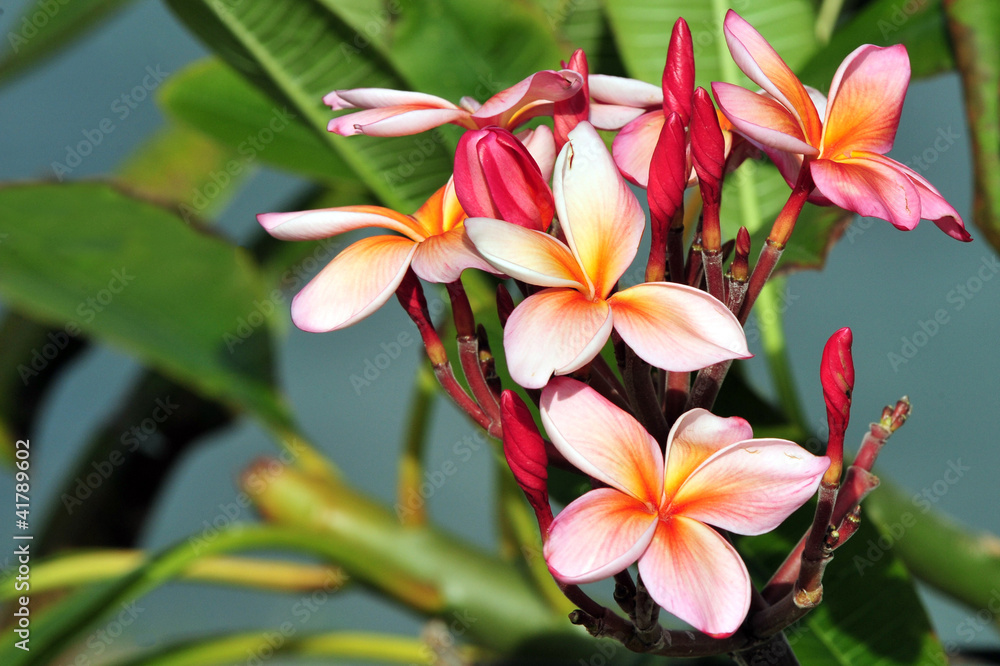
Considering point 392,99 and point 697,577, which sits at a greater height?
point 392,99

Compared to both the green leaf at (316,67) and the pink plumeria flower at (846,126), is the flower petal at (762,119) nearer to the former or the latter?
the pink plumeria flower at (846,126)

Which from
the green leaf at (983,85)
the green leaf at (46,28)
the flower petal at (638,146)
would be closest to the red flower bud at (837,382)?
the flower petal at (638,146)

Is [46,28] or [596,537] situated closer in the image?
[596,537]

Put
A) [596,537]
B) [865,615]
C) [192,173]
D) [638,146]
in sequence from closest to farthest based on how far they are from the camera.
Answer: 1. [596,537]
2. [638,146]
3. [865,615]
4. [192,173]

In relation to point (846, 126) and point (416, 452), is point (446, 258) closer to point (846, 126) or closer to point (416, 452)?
point (846, 126)

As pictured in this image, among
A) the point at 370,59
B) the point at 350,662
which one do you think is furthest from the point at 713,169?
the point at 350,662

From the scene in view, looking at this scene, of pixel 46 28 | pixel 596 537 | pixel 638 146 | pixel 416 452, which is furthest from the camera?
pixel 416 452

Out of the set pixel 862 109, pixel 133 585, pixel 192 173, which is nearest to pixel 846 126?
pixel 862 109

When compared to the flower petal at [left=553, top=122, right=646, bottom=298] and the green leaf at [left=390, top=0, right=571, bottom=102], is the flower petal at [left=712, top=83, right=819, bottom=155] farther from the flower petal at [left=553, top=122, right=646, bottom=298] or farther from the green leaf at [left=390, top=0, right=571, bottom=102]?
the green leaf at [left=390, top=0, right=571, bottom=102]
